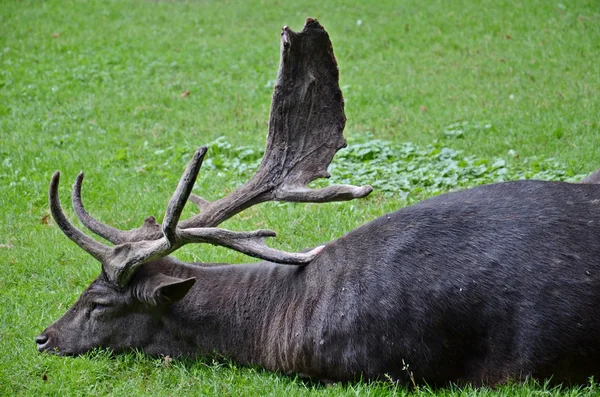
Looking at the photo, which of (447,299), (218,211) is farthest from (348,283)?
(218,211)

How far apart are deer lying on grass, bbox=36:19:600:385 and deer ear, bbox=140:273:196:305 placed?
0.01 m

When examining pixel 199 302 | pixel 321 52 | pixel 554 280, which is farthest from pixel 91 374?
pixel 554 280

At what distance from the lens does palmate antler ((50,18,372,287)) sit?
559 centimetres

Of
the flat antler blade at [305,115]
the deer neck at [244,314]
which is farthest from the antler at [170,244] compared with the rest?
the flat antler blade at [305,115]

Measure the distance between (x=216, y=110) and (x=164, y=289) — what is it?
765 cm

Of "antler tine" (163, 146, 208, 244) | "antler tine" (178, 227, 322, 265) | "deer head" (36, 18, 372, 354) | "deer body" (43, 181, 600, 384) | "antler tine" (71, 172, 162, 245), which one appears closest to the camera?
"deer body" (43, 181, 600, 384)

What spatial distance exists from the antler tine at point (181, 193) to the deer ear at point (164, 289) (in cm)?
28

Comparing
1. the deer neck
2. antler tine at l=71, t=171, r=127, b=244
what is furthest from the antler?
the deer neck

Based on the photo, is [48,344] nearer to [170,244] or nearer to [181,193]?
[170,244]

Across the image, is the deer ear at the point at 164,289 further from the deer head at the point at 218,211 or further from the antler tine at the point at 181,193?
the antler tine at the point at 181,193

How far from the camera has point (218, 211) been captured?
19.4 feet

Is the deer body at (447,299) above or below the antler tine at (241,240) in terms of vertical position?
below

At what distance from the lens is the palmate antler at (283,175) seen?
5590mm

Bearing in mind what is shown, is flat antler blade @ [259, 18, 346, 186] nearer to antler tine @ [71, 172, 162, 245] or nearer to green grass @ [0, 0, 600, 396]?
antler tine @ [71, 172, 162, 245]
